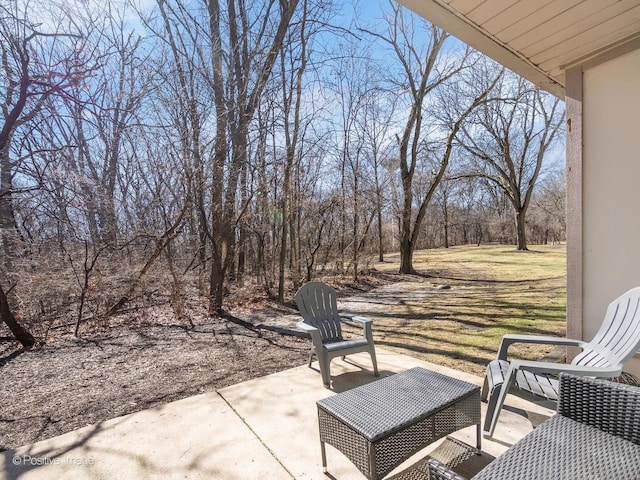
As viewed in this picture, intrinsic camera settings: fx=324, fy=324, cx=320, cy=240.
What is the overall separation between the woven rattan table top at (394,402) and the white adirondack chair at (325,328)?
2.70ft

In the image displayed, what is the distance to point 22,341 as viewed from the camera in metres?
4.14

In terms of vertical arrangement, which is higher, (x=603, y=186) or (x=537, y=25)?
(x=537, y=25)

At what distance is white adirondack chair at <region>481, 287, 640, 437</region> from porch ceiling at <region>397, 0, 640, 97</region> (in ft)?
6.27

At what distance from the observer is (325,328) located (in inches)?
131

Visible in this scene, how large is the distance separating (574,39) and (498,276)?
852cm

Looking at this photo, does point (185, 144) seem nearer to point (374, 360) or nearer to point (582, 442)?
point (374, 360)

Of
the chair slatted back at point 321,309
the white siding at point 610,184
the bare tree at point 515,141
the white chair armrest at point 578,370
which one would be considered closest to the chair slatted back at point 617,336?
the white chair armrest at point 578,370

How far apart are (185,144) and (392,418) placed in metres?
5.25

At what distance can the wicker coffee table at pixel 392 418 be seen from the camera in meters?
1.51

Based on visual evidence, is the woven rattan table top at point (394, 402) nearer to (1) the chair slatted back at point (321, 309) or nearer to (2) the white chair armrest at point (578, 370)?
(2) the white chair armrest at point (578, 370)

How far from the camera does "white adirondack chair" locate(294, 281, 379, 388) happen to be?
111 inches

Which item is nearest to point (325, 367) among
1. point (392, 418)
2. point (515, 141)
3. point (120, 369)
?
point (392, 418)

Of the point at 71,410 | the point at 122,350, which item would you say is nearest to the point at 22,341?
the point at 122,350

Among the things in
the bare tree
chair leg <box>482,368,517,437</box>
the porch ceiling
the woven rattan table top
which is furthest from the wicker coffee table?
the bare tree
